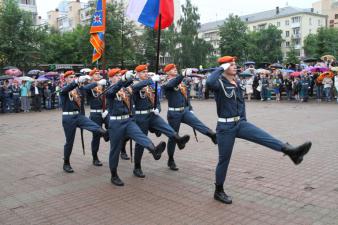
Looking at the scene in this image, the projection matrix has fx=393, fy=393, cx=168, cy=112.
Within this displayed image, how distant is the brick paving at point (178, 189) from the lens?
5.08m

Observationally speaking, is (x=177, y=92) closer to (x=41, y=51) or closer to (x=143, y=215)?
(x=143, y=215)

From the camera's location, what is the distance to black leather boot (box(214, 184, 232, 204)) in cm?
549

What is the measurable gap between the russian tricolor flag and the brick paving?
9.60ft

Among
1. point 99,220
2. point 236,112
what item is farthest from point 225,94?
point 99,220

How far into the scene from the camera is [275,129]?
474 inches

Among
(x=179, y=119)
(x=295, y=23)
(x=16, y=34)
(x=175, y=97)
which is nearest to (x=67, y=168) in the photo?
(x=179, y=119)

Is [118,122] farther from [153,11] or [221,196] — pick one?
[153,11]

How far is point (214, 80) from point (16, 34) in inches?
1060

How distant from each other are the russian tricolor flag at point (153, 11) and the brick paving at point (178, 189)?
293 cm

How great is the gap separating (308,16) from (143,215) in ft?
285

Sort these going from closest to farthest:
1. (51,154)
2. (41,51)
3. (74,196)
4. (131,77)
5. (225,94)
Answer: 1. (225,94)
2. (74,196)
3. (131,77)
4. (51,154)
5. (41,51)

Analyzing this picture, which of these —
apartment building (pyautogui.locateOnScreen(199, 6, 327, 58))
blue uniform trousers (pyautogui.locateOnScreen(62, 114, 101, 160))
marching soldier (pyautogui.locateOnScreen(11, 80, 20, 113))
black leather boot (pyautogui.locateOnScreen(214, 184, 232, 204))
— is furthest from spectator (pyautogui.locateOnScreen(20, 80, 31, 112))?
apartment building (pyautogui.locateOnScreen(199, 6, 327, 58))

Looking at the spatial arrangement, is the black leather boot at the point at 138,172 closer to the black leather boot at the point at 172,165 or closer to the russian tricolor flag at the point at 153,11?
the black leather boot at the point at 172,165

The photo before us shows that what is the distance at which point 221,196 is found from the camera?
5566mm
